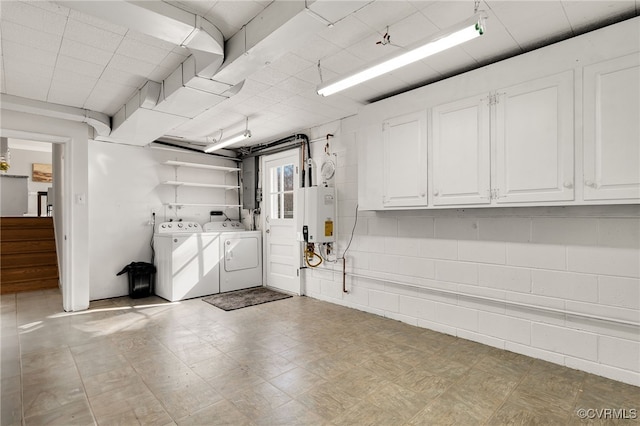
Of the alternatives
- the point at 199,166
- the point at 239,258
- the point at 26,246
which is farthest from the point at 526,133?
the point at 26,246

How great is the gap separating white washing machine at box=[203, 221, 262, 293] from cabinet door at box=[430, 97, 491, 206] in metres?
3.54

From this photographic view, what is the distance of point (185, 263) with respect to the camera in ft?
16.2

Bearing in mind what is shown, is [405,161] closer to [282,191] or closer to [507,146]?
[507,146]

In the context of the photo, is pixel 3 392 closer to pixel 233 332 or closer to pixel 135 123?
pixel 233 332

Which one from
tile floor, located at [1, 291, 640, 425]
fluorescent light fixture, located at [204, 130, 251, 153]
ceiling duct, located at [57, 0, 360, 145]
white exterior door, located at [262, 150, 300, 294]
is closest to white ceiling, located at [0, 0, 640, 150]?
ceiling duct, located at [57, 0, 360, 145]

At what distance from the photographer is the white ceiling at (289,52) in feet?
7.01

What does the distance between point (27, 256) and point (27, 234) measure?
0.49 m

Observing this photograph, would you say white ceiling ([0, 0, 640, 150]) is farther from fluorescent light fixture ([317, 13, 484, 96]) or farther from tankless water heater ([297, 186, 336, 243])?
tankless water heater ([297, 186, 336, 243])

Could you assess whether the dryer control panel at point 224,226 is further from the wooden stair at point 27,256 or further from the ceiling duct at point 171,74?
the wooden stair at point 27,256

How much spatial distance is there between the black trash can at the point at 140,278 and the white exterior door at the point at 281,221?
1.88 metres

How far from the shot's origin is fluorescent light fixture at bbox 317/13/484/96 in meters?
1.92

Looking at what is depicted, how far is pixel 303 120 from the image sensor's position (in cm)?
452

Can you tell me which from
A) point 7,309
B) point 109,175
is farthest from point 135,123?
point 7,309

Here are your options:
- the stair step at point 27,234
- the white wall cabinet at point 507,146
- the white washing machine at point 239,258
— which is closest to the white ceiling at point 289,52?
the white wall cabinet at point 507,146
